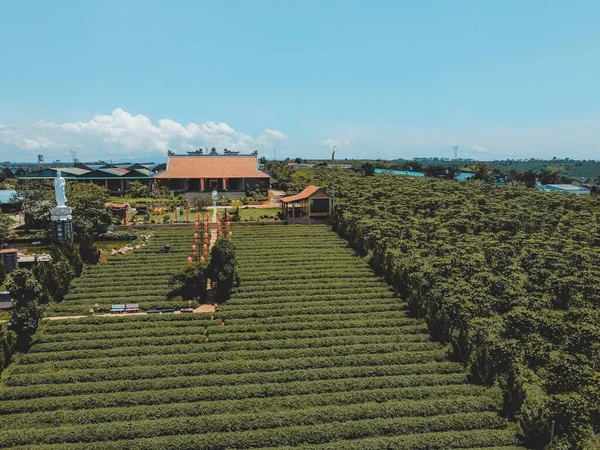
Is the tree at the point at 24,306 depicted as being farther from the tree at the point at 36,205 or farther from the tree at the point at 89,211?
the tree at the point at 36,205

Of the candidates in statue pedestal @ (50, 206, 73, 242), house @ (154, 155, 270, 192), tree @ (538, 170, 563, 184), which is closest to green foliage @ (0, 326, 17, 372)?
statue pedestal @ (50, 206, 73, 242)

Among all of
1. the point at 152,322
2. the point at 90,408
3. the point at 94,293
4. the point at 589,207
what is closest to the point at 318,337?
the point at 152,322

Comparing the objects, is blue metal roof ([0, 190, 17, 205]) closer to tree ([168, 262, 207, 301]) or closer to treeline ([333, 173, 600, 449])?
tree ([168, 262, 207, 301])

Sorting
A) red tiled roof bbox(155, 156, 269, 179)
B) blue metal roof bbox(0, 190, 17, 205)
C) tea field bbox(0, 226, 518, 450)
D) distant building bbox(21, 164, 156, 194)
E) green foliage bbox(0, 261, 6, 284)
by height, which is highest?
red tiled roof bbox(155, 156, 269, 179)

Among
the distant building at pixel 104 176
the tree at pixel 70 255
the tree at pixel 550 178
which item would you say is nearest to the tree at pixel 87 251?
the tree at pixel 70 255

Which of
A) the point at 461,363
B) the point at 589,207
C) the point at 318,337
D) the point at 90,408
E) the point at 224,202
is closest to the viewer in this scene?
the point at 90,408

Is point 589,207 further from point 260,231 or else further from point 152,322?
point 152,322
